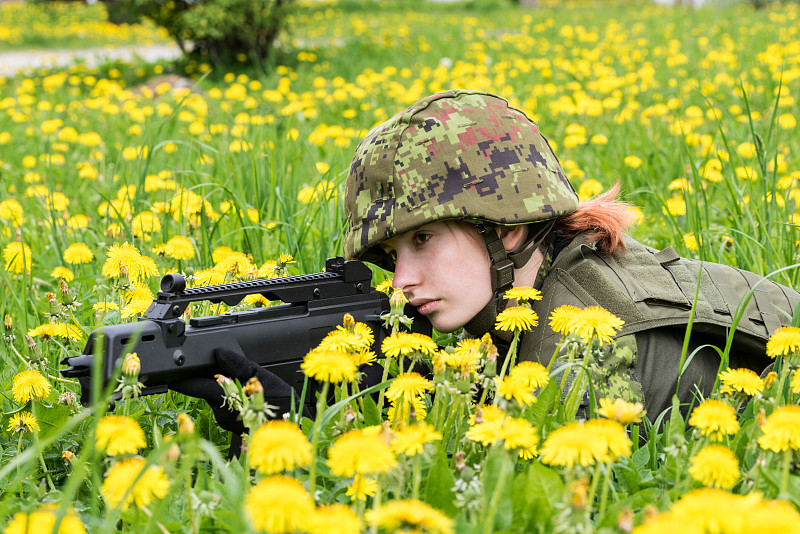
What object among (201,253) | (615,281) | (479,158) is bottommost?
(201,253)

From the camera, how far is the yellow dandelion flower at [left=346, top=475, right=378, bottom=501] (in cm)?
126

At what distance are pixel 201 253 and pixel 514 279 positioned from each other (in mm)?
1322

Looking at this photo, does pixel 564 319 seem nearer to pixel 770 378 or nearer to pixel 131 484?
pixel 770 378

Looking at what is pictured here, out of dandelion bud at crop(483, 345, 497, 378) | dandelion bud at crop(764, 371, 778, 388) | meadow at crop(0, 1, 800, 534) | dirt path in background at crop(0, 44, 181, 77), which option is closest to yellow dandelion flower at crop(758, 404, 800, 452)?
meadow at crop(0, 1, 800, 534)

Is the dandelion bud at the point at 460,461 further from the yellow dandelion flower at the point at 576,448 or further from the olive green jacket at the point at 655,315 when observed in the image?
the olive green jacket at the point at 655,315

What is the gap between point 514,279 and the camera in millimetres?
2330

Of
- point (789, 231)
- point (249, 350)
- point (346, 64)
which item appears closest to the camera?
point (249, 350)

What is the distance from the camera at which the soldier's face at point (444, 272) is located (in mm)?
2154

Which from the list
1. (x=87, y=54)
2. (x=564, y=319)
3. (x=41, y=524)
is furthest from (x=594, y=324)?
(x=87, y=54)

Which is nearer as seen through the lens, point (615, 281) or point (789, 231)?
point (615, 281)

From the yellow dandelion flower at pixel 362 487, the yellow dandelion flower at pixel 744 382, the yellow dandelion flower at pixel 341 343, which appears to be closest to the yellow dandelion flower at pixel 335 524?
the yellow dandelion flower at pixel 362 487

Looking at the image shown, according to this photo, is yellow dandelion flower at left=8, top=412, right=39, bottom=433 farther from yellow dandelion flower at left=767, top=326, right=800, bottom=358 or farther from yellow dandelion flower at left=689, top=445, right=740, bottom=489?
yellow dandelion flower at left=767, top=326, right=800, bottom=358

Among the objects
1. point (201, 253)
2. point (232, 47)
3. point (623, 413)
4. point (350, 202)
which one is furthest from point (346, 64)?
point (623, 413)

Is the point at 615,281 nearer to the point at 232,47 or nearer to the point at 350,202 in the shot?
the point at 350,202
